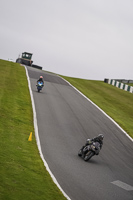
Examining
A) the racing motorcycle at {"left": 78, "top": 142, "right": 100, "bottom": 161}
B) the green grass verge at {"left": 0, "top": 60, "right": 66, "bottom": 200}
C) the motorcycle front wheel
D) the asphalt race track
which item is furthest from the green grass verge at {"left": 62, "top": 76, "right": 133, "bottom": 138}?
the motorcycle front wheel

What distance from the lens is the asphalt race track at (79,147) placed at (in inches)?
464

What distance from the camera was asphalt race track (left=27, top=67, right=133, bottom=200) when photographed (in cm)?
1177

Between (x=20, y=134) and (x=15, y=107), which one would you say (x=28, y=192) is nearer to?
(x=20, y=134)

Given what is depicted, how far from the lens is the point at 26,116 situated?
21438 millimetres

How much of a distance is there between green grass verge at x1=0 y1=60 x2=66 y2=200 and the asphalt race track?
0.59 m

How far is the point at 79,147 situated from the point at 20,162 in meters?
5.20

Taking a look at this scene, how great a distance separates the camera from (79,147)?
17141 millimetres

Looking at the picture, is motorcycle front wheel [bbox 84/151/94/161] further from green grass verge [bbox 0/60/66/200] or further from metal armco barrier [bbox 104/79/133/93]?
metal armco barrier [bbox 104/79/133/93]

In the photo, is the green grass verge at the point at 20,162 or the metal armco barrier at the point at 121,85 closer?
the green grass verge at the point at 20,162

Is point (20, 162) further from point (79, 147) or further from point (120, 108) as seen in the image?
point (120, 108)

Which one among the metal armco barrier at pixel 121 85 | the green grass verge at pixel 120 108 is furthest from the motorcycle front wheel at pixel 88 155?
the metal armco barrier at pixel 121 85

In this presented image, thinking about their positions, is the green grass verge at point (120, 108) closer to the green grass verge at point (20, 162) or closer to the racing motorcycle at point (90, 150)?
the green grass verge at point (20, 162)

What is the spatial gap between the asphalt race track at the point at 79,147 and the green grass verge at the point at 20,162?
1.93ft

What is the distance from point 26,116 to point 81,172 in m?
9.05
